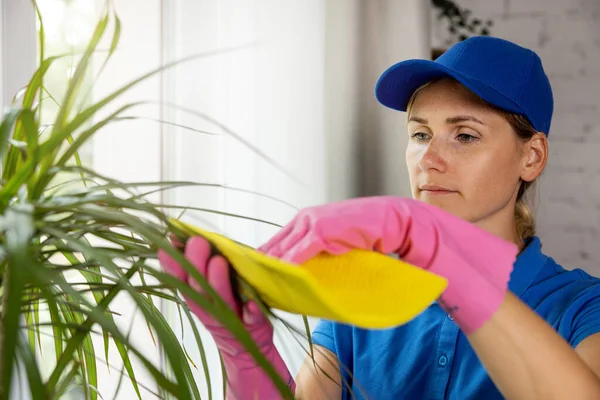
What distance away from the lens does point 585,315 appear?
112 centimetres

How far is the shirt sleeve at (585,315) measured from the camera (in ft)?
3.54

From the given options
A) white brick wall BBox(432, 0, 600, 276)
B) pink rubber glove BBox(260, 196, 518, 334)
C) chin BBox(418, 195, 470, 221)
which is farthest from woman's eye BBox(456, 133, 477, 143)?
white brick wall BBox(432, 0, 600, 276)

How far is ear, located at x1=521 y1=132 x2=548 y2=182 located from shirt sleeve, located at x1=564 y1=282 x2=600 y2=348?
24 cm

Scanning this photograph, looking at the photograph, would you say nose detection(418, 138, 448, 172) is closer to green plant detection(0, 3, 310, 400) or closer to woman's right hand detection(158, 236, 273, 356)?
woman's right hand detection(158, 236, 273, 356)

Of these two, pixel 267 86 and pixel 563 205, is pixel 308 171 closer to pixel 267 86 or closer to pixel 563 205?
pixel 267 86

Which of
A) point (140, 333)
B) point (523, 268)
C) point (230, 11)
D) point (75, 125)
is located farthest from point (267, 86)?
point (75, 125)

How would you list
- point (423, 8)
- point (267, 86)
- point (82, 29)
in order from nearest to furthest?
point (82, 29) → point (267, 86) → point (423, 8)

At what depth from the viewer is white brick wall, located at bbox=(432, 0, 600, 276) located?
2834 mm

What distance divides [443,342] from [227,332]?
60cm

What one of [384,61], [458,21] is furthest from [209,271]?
[458,21]

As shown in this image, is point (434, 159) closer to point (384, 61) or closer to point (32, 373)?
point (32, 373)

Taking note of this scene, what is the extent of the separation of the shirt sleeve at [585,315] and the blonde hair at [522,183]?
212 mm

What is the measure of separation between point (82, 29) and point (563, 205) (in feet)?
6.46

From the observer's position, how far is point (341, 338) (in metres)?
1.38
